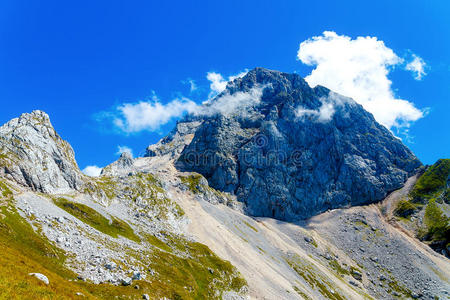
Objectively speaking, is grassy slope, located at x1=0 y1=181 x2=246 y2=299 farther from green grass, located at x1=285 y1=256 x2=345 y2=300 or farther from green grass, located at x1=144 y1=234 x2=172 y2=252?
green grass, located at x1=285 y1=256 x2=345 y2=300

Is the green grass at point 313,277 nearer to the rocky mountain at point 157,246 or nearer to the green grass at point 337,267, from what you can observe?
the rocky mountain at point 157,246

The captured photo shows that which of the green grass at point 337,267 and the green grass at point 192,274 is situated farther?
the green grass at point 337,267

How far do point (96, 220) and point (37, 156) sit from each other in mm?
34292

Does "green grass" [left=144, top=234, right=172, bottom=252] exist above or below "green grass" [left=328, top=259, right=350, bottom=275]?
below

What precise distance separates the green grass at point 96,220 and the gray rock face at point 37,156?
38.9 ft

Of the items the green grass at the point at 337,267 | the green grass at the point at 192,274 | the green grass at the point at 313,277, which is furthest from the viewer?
the green grass at the point at 337,267

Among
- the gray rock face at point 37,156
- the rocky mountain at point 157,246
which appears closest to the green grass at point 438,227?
the rocky mountain at point 157,246

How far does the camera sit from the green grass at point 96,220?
7844 centimetres

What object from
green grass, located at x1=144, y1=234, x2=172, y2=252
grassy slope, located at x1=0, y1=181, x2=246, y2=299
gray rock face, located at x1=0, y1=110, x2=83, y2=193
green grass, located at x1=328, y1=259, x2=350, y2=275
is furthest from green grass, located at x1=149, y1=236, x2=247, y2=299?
green grass, located at x1=328, y1=259, x2=350, y2=275

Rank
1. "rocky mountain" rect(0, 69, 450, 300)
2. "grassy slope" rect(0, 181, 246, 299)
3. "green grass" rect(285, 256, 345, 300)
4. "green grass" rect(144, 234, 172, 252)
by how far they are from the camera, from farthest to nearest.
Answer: "green grass" rect(285, 256, 345, 300) < "green grass" rect(144, 234, 172, 252) < "rocky mountain" rect(0, 69, 450, 300) < "grassy slope" rect(0, 181, 246, 299)

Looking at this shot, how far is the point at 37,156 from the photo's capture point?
307ft

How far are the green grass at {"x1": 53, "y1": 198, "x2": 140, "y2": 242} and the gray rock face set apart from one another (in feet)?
38.9

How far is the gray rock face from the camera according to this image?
8297 centimetres

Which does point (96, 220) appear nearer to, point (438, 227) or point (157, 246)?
point (157, 246)
